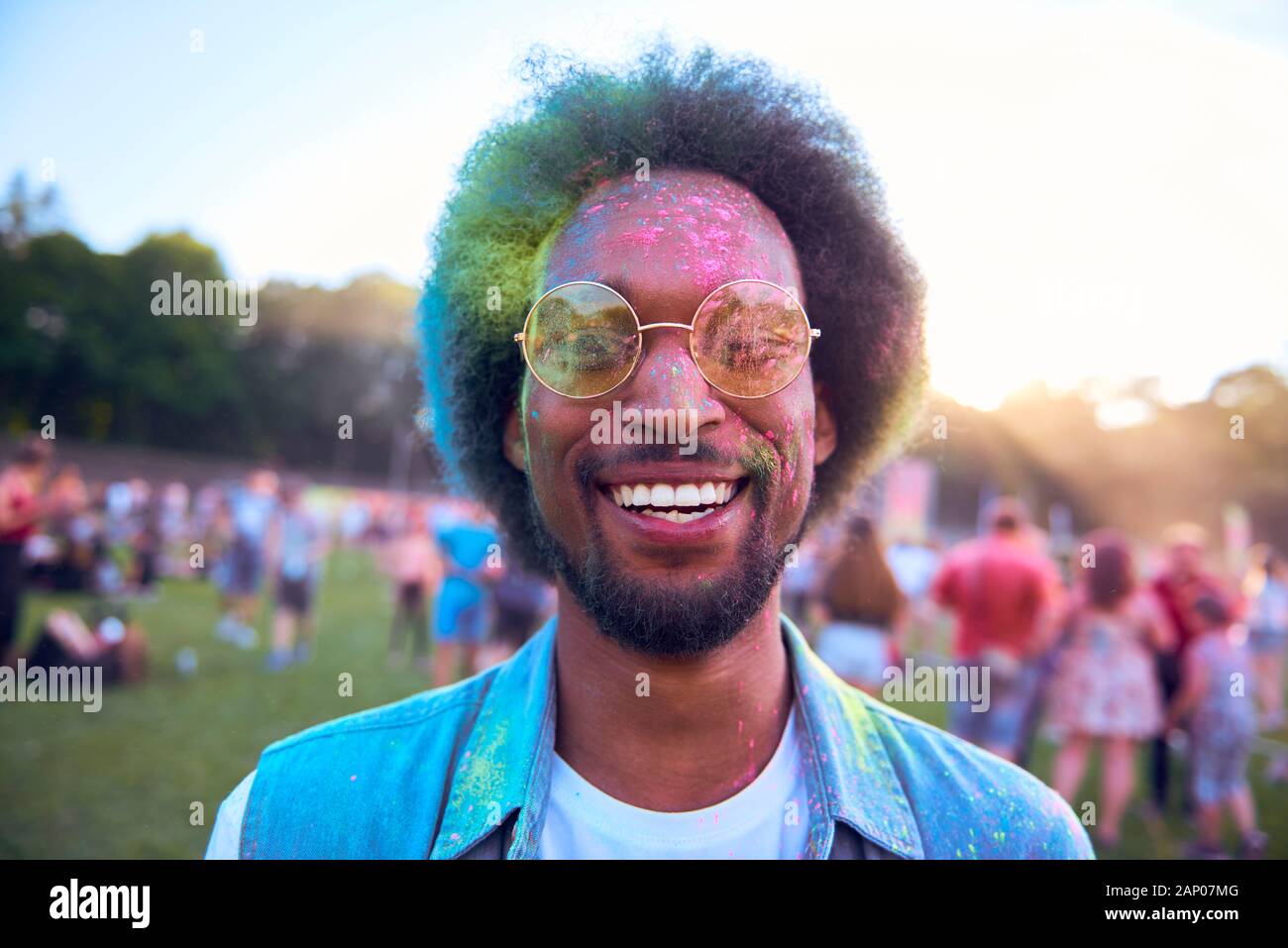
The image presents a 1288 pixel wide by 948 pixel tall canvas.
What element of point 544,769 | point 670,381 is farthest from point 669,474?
point 544,769

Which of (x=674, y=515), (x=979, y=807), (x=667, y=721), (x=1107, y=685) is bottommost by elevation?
(x=1107, y=685)

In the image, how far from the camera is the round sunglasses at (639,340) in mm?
1640

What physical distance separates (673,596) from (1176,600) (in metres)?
6.39

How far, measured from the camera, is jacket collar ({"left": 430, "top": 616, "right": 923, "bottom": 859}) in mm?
1610

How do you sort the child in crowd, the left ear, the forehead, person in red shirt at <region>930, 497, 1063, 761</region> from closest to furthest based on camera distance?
the forehead → the left ear → the child in crowd → person in red shirt at <region>930, 497, 1063, 761</region>

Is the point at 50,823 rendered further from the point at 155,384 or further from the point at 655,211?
the point at 155,384

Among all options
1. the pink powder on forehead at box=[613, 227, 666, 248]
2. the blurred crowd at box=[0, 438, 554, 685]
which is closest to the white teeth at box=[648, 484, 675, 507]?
the pink powder on forehead at box=[613, 227, 666, 248]

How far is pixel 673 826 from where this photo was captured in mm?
1599

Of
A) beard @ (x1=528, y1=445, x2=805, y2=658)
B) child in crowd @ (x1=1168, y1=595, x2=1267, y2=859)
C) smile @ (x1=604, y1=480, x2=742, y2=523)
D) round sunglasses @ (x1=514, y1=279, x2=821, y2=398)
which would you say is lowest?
child in crowd @ (x1=1168, y1=595, x2=1267, y2=859)

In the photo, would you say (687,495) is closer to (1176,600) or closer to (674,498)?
(674,498)

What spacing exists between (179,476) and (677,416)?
35.9 meters

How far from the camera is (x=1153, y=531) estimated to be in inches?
1468

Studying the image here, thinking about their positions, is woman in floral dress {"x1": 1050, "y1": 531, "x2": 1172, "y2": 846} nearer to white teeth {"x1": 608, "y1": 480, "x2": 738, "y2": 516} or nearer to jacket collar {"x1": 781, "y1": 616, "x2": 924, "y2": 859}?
jacket collar {"x1": 781, "y1": 616, "x2": 924, "y2": 859}
